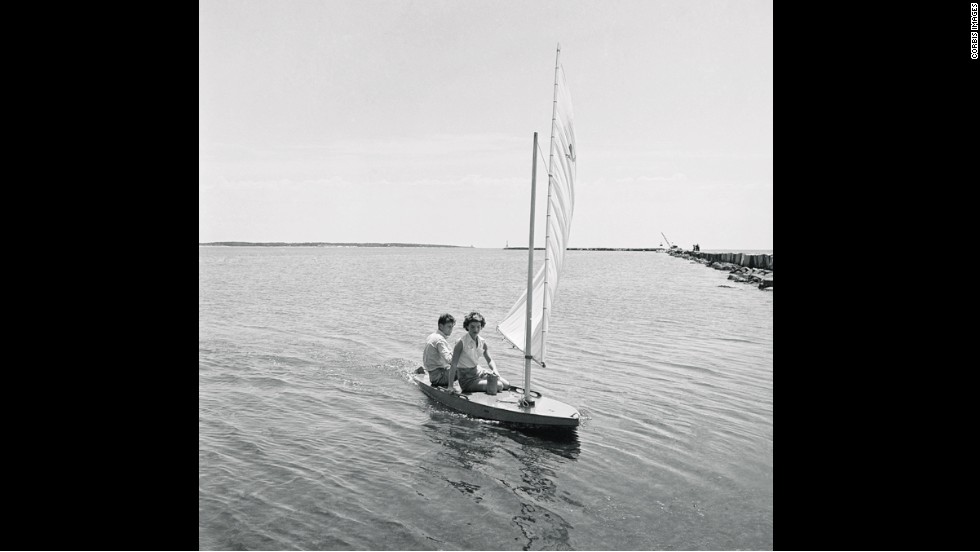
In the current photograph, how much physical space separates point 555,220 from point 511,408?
11.2 ft

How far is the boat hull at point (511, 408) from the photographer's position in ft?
35.1

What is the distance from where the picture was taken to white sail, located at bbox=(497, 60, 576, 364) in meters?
11.0

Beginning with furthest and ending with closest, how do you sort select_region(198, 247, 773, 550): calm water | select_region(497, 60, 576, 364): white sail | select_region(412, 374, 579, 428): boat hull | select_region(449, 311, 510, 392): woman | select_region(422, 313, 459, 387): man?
select_region(422, 313, 459, 387): man, select_region(449, 311, 510, 392): woman, select_region(497, 60, 576, 364): white sail, select_region(412, 374, 579, 428): boat hull, select_region(198, 247, 773, 550): calm water

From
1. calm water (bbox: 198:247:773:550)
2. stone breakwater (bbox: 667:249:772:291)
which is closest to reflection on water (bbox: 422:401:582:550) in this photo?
calm water (bbox: 198:247:773:550)

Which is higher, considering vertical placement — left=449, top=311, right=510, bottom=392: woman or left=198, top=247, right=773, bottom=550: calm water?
left=449, top=311, right=510, bottom=392: woman

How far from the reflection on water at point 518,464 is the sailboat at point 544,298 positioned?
0.24 metres

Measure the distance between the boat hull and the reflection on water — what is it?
6.3 inches

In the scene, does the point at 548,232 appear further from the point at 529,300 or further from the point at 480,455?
the point at 480,455

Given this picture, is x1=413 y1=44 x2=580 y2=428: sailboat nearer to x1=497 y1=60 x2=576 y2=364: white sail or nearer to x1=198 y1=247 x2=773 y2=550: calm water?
x1=497 y1=60 x2=576 y2=364: white sail

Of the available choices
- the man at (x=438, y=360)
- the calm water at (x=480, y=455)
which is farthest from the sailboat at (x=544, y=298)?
the man at (x=438, y=360)
